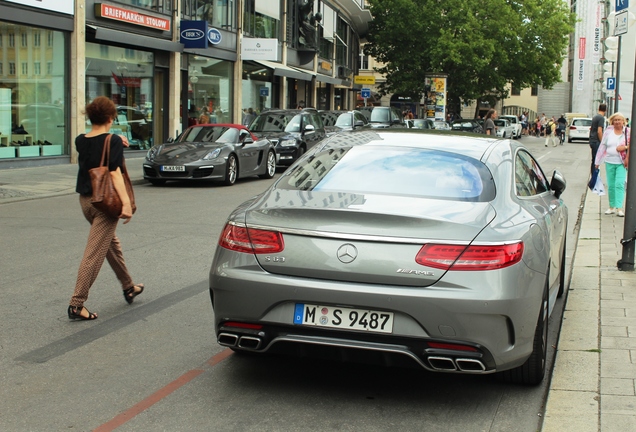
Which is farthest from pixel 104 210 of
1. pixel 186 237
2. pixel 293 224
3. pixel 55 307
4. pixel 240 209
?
pixel 186 237

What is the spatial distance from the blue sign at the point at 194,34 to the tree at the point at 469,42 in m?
27.0

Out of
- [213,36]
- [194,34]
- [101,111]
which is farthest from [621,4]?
[213,36]

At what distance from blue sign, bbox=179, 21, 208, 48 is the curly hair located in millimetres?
21608

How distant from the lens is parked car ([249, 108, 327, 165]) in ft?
75.7

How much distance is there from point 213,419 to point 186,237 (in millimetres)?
6506

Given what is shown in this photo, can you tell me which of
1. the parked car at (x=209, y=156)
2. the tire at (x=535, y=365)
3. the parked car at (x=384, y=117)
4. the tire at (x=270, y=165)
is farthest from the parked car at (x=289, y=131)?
the tire at (x=535, y=365)

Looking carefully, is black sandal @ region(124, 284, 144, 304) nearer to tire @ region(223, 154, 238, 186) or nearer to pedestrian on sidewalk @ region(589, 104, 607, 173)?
pedestrian on sidewalk @ region(589, 104, 607, 173)

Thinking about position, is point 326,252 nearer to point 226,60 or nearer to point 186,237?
point 186,237

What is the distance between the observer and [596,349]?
5.58 m

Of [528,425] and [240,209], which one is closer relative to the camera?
[528,425]

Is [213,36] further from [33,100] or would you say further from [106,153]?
[106,153]

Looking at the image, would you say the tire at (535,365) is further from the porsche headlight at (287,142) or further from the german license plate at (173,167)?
the porsche headlight at (287,142)

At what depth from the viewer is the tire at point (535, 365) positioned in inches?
189

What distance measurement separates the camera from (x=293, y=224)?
178 inches
